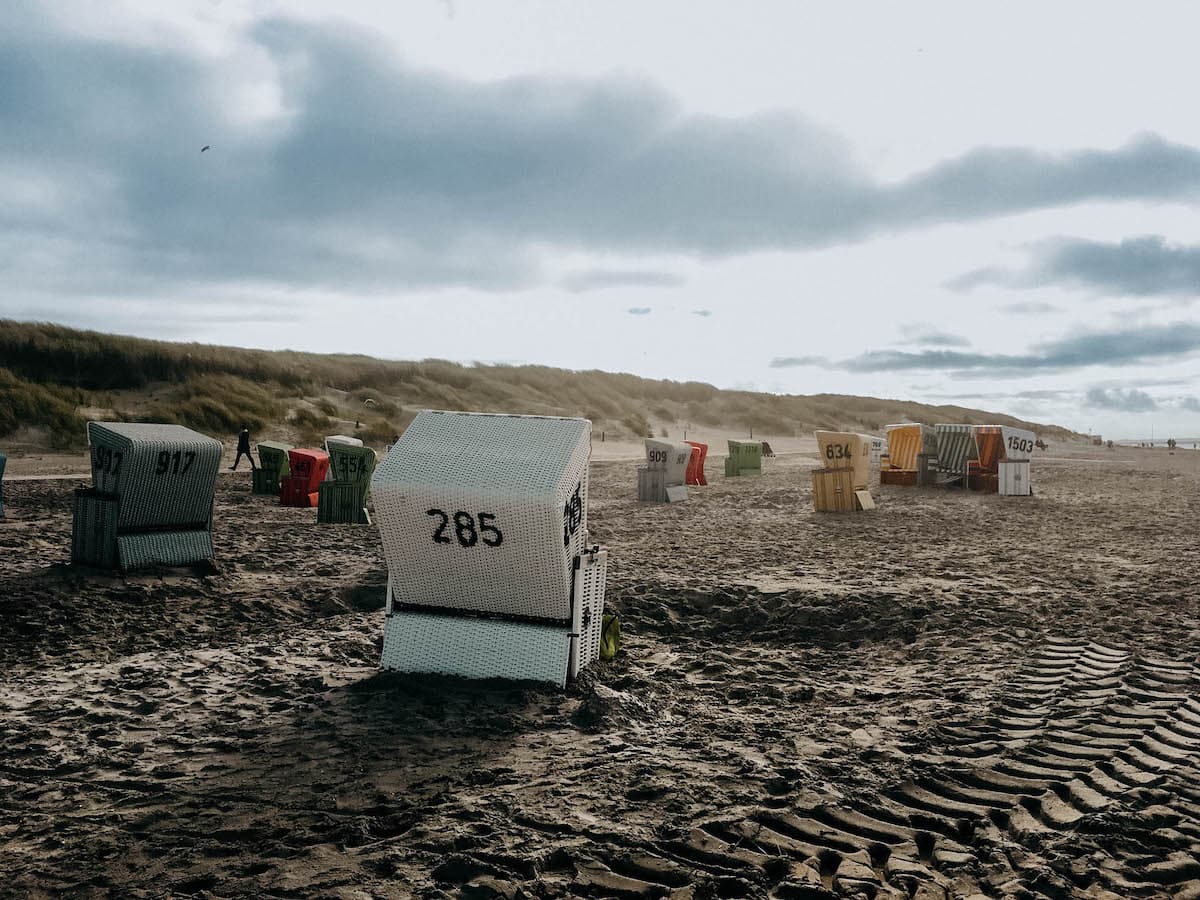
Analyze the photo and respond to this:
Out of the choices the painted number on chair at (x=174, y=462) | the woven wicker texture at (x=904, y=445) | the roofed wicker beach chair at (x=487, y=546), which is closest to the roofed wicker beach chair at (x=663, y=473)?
the woven wicker texture at (x=904, y=445)

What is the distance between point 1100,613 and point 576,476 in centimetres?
592

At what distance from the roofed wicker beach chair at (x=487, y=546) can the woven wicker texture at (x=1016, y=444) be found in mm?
19891

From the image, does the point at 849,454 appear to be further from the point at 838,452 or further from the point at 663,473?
the point at 663,473

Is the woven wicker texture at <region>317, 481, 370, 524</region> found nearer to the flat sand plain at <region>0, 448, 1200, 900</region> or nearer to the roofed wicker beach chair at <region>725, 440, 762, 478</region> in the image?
the flat sand plain at <region>0, 448, 1200, 900</region>

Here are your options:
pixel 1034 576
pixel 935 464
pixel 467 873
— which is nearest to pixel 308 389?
pixel 935 464

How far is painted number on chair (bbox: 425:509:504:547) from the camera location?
19.9ft

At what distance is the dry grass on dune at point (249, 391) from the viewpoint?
37531mm

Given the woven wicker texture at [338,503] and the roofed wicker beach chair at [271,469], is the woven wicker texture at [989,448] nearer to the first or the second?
the woven wicker texture at [338,503]

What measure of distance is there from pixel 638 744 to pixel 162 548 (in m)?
7.83

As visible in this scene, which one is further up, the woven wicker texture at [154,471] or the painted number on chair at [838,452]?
the painted number on chair at [838,452]

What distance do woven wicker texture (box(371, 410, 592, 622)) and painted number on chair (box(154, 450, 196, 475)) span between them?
5.47 metres

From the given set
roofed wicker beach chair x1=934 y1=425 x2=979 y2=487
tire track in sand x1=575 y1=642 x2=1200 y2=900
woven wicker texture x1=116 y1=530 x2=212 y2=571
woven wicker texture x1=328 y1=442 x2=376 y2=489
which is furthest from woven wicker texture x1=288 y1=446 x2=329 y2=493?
roofed wicker beach chair x1=934 y1=425 x2=979 y2=487

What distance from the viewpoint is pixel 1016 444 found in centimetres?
2330

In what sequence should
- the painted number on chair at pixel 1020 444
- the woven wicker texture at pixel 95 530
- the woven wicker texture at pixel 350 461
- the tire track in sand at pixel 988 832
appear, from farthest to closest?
the painted number on chair at pixel 1020 444
the woven wicker texture at pixel 350 461
the woven wicker texture at pixel 95 530
the tire track in sand at pixel 988 832
